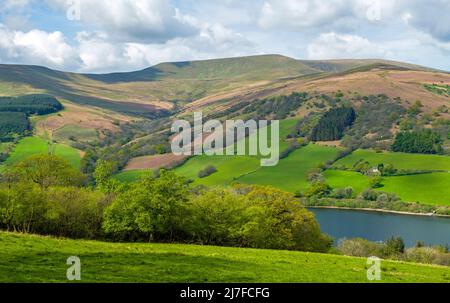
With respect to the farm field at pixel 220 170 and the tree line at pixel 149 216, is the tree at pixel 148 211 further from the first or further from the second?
the farm field at pixel 220 170

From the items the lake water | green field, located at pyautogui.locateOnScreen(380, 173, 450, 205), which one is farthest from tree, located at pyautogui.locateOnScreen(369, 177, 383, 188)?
the lake water

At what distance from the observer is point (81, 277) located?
848 inches

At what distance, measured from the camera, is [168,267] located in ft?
86.2

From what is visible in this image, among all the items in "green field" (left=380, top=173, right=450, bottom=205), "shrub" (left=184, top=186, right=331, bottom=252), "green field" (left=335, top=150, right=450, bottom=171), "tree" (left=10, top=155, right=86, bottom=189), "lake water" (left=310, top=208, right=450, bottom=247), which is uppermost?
"tree" (left=10, top=155, right=86, bottom=189)

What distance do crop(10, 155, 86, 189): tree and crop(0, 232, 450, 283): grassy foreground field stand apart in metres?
30.4

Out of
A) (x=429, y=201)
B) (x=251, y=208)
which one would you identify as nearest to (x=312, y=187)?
(x=429, y=201)

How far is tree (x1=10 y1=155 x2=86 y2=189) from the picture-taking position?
61.9 meters

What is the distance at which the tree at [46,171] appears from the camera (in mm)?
61894

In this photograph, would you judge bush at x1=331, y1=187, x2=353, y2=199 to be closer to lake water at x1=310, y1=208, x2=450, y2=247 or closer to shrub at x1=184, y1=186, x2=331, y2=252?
lake water at x1=310, y1=208, x2=450, y2=247

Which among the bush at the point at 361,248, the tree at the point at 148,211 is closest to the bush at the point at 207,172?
the bush at the point at 361,248

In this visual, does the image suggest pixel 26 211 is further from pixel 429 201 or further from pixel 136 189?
pixel 429 201

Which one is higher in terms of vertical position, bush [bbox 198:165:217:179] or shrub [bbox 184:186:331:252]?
shrub [bbox 184:186:331:252]

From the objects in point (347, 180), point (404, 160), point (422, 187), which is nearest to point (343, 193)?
point (347, 180)
